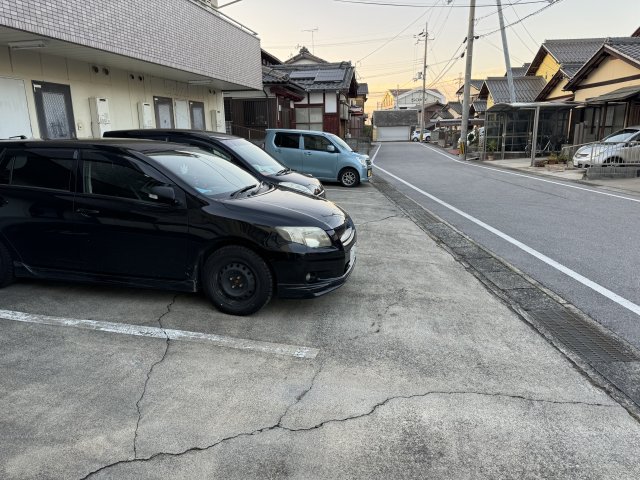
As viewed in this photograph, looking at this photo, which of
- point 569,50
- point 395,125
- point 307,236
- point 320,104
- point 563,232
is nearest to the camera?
point 307,236

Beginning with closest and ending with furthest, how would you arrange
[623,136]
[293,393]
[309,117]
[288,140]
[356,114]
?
1. [293,393]
2. [288,140]
3. [623,136]
4. [309,117]
5. [356,114]

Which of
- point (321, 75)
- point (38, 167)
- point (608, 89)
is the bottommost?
point (38, 167)

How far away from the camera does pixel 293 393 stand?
3.04 metres

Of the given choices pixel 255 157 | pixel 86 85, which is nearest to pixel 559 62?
pixel 255 157

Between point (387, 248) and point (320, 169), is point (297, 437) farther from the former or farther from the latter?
point (320, 169)

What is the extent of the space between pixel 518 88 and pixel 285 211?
34.2 meters

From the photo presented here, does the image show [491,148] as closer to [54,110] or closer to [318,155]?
[318,155]

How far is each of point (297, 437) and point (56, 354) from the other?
2079 mm

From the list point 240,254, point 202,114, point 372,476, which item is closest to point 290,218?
point 240,254

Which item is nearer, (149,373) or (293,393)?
(293,393)

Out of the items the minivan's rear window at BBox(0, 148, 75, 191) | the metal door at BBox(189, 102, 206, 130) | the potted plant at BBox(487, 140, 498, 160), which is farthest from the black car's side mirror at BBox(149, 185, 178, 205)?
the potted plant at BBox(487, 140, 498, 160)

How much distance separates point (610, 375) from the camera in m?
3.31

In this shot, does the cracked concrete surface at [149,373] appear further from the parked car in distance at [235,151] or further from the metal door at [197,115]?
the metal door at [197,115]

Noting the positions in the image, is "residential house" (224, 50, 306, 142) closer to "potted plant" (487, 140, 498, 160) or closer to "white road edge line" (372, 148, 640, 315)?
"potted plant" (487, 140, 498, 160)
